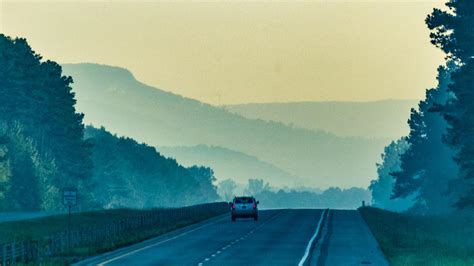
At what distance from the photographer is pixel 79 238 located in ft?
184

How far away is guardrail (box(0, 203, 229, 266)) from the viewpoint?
1758 inches

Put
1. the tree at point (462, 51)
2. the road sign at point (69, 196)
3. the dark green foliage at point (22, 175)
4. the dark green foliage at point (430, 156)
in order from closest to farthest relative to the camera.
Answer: the road sign at point (69, 196) → the tree at point (462, 51) → the dark green foliage at point (22, 175) → the dark green foliage at point (430, 156)

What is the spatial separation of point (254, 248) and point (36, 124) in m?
106

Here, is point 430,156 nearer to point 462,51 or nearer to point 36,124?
point 36,124

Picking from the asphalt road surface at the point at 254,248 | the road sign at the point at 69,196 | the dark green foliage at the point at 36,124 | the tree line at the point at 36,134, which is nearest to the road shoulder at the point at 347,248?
the asphalt road surface at the point at 254,248

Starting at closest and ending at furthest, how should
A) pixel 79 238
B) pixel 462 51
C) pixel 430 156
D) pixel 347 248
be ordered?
pixel 347 248 < pixel 79 238 < pixel 462 51 < pixel 430 156

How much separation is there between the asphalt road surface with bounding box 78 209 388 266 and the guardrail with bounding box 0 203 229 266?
2.21 metres

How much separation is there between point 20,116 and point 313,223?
232ft

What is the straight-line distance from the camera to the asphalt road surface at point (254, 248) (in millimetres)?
45562

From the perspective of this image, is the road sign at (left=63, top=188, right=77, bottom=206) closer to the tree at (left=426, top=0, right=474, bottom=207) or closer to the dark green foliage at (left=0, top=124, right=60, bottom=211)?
the tree at (left=426, top=0, right=474, bottom=207)

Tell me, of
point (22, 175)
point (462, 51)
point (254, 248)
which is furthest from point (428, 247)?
point (22, 175)

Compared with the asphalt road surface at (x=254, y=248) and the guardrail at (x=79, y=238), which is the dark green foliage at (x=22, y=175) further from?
the asphalt road surface at (x=254, y=248)

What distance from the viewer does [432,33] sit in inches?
3280

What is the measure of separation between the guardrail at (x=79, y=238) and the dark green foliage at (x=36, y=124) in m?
43.0
